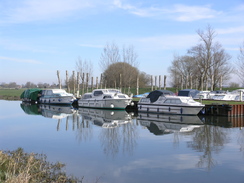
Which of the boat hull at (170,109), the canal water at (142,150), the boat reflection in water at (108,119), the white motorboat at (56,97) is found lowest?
the canal water at (142,150)

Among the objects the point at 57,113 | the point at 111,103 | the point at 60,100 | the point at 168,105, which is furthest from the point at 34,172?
the point at 60,100

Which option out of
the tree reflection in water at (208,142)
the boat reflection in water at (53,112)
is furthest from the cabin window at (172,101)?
the boat reflection in water at (53,112)

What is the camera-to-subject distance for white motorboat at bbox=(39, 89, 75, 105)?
45.7 meters

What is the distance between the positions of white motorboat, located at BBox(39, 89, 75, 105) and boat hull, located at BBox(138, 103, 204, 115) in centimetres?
1540

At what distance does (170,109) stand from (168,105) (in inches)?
19.5

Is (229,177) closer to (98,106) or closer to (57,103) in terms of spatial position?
(98,106)

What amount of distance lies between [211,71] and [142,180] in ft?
159

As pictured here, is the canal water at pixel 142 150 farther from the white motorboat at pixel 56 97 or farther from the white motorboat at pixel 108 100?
the white motorboat at pixel 56 97

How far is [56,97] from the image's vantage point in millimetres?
47062

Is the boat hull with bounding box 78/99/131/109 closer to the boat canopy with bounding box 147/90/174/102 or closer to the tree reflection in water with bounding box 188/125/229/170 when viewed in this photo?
the boat canopy with bounding box 147/90/174/102

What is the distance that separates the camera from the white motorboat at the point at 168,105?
28562mm

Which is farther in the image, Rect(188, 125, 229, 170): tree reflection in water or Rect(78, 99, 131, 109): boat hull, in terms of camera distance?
Rect(78, 99, 131, 109): boat hull

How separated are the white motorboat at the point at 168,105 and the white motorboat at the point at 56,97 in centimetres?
1512

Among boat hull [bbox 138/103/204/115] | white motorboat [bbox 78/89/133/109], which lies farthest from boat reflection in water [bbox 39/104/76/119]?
boat hull [bbox 138/103/204/115]
